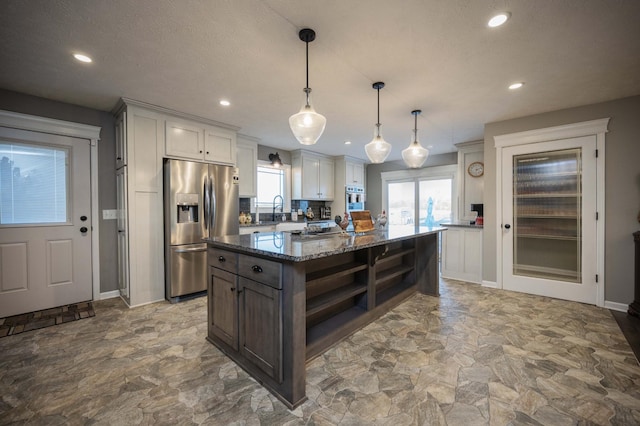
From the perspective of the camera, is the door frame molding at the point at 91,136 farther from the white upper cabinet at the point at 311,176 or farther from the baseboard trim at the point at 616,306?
the baseboard trim at the point at 616,306

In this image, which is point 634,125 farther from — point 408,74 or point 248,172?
point 248,172

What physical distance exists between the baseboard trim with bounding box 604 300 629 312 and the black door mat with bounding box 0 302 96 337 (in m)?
5.92

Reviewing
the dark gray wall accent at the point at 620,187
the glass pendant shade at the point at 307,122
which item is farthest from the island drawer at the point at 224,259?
the dark gray wall accent at the point at 620,187

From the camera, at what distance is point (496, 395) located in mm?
1682

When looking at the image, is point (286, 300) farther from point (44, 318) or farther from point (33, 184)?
point (33, 184)

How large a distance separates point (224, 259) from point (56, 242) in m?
2.67

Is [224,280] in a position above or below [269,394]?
above

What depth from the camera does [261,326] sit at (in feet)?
5.79

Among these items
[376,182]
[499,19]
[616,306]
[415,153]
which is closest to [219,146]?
[415,153]

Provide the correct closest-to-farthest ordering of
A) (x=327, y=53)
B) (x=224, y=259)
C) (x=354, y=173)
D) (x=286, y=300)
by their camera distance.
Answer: (x=286, y=300) → (x=224, y=259) → (x=327, y=53) → (x=354, y=173)

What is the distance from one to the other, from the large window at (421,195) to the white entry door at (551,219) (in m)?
1.87

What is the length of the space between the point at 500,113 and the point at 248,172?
12.8ft

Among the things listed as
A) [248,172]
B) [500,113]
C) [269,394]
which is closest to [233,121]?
[248,172]

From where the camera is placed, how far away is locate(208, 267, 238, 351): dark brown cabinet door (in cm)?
200
